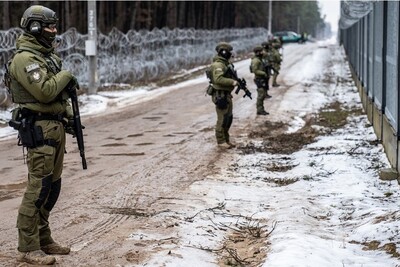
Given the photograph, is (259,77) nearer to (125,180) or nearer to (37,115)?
(125,180)

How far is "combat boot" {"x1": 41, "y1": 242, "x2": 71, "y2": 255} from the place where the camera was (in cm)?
519

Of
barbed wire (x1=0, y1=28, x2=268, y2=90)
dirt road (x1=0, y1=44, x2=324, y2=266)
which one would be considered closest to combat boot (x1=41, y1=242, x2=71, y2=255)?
dirt road (x1=0, y1=44, x2=324, y2=266)

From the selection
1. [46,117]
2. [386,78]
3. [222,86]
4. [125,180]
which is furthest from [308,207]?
[222,86]

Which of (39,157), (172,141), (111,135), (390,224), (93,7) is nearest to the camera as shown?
(39,157)

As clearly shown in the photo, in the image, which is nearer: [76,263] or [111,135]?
[76,263]

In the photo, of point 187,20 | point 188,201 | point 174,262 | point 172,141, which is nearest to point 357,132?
point 172,141

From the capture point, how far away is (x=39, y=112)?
4773 mm

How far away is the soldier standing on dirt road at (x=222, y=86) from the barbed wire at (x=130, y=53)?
7016 mm

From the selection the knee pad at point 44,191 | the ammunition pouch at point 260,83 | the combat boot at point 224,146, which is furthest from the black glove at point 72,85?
the ammunition pouch at point 260,83

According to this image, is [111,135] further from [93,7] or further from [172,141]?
[93,7]

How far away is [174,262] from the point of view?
5016 millimetres

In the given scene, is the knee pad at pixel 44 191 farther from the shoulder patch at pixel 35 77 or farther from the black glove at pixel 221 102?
the black glove at pixel 221 102

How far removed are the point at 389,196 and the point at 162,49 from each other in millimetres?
23580

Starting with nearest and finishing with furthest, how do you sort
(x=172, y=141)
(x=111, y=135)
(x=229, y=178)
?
(x=229, y=178) < (x=172, y=141) < (x=111, y=135)
